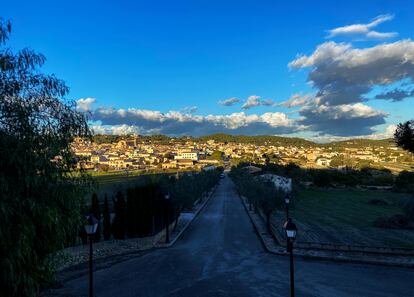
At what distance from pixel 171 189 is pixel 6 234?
28627 millimetres

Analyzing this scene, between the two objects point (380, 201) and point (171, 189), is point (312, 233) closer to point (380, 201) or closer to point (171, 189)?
point (171, 189)

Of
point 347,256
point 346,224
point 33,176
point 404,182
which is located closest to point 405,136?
point 347,256

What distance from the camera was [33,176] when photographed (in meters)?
9.04

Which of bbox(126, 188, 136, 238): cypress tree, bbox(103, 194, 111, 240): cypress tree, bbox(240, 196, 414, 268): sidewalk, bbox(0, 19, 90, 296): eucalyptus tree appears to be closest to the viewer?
bbox(0, 19, 90, 296): eucalyptus tree

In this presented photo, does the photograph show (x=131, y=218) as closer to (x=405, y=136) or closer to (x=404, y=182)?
(x=405, y=136)

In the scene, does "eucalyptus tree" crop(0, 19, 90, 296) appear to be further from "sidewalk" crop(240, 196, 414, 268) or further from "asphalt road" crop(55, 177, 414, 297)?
"sidewalk" crop(240, 196, 414, 268)

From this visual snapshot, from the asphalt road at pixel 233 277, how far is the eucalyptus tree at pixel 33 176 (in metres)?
5.16

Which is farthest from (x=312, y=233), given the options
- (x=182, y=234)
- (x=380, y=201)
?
(x=380, y=201)

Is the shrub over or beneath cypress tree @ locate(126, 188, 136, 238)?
beneath

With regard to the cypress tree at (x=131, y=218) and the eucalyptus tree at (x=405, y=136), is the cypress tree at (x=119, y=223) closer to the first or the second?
the cypress tree at (x=131, y=218)

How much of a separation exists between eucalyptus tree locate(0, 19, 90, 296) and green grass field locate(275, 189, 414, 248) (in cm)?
2286

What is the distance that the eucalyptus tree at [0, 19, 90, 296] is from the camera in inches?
338

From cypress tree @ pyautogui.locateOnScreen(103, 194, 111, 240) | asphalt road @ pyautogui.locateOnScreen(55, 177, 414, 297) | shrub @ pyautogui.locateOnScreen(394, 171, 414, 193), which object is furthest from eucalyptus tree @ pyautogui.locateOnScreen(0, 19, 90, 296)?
shrub @ pyautogui.locateOnScreen(394, 171, 414, 193)

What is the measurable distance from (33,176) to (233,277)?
1095 cm
